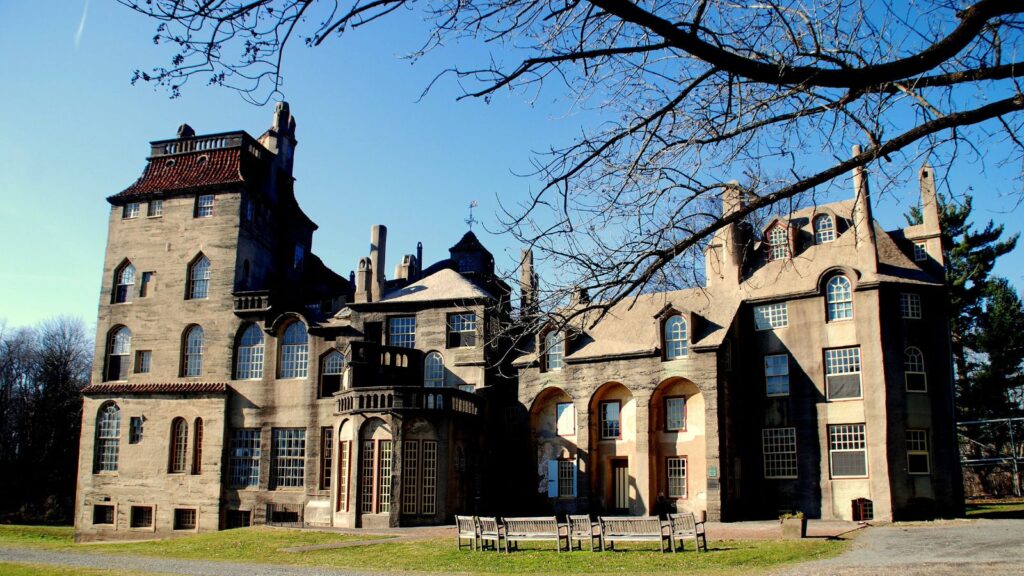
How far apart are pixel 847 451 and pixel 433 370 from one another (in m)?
18.0

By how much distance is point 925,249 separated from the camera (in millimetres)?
34500

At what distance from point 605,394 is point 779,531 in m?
12.2

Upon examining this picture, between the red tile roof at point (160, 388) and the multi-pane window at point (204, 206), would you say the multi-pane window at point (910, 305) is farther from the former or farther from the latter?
the multi-pane window at point (204, 206)

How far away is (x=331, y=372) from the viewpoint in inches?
1586

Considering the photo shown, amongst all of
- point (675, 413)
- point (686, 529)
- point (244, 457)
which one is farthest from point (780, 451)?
point (244, 457)

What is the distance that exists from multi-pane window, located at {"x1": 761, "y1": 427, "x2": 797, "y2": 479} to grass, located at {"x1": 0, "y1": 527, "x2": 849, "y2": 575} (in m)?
11.2

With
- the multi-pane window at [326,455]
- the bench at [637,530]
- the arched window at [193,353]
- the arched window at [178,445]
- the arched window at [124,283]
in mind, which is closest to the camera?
the bench at [637,530]

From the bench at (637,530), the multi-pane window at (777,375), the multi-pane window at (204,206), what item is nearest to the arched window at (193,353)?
the multi-pane window at (204,206)

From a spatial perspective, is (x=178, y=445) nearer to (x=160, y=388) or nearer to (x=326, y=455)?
(x=160, y=388)

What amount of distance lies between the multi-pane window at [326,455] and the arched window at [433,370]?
495 cm

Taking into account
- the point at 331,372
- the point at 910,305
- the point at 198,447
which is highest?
the point at 910,305

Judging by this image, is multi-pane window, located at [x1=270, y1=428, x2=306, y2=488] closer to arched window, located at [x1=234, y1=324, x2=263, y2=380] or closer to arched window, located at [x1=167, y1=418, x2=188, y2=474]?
arched window, located at [x1=234, y1=324, x2=263, y2=380]

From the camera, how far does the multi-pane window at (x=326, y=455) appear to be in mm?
38562

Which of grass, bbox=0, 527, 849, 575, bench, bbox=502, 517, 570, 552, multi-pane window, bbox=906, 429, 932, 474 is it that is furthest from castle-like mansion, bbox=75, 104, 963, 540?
bench, bbox=502, 517, 570, 552
